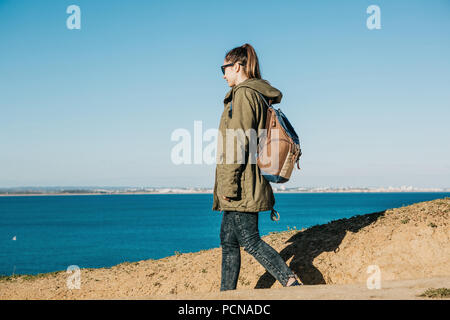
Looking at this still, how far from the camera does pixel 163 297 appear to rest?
5.12 m

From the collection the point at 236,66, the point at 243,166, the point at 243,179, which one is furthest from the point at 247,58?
the point at 243,179

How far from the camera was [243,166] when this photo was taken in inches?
206

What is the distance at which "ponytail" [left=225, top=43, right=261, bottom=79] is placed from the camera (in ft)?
18.3

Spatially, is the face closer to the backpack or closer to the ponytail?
the ponytail

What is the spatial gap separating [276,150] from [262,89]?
744mm

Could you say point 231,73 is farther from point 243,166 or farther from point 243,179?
point 243,179

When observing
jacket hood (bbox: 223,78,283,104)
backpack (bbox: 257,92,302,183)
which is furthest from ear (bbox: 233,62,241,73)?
backpack (bbox: 257,92,302,183)

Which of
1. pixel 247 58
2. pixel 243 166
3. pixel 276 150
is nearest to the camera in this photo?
pixel 243 166

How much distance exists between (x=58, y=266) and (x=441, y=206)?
41.5 meters

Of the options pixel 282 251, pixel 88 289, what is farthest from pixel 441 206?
pixel 88 289

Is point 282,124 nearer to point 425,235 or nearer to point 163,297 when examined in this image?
point 163,297

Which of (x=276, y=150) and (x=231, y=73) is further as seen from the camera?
(x=231, y=73)

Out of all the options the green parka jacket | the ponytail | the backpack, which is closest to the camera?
the green parka jacket

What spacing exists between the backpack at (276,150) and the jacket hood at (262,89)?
7 cm
